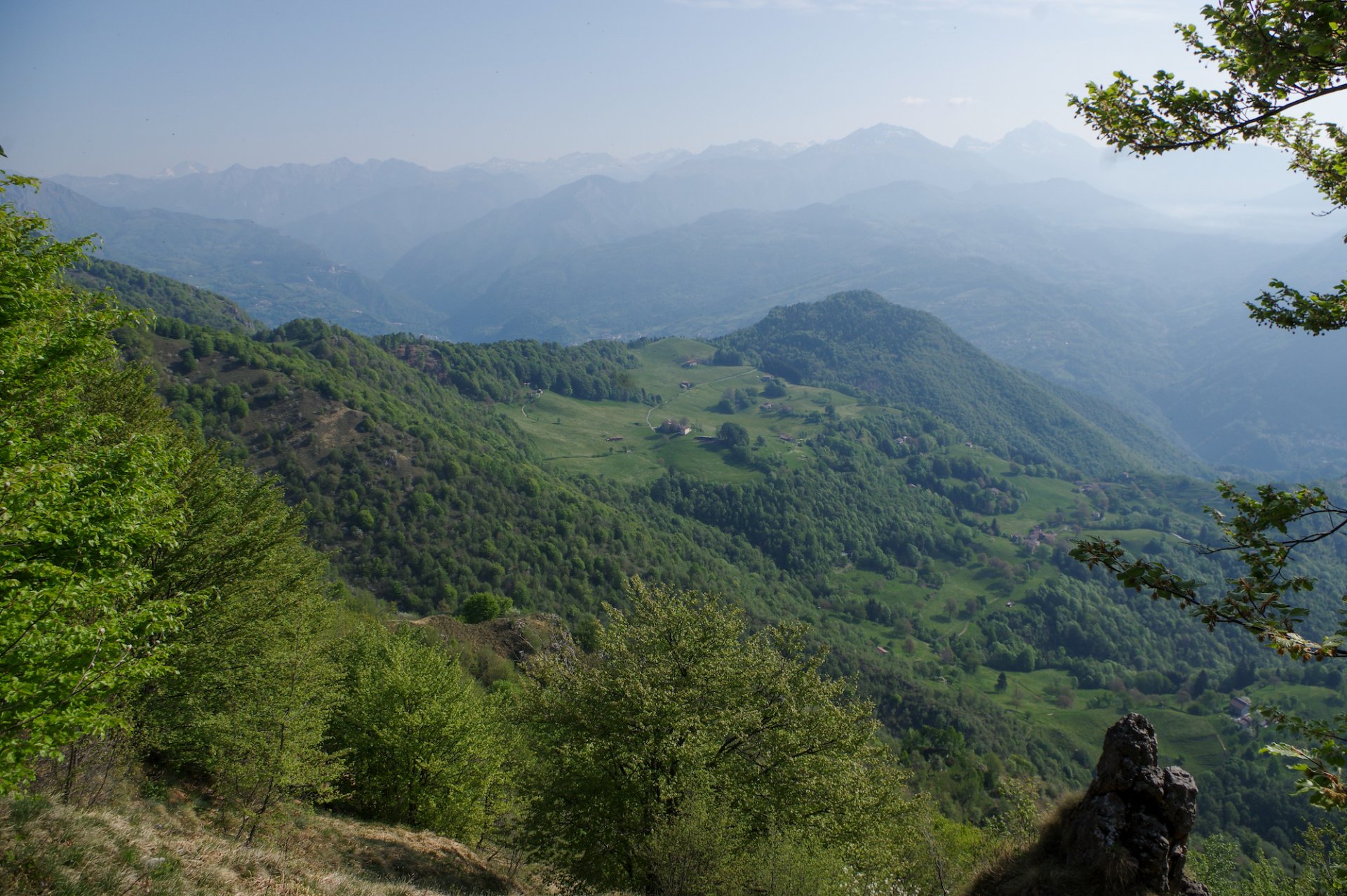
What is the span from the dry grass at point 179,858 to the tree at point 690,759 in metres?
4.64

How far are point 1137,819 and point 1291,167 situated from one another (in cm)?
1377

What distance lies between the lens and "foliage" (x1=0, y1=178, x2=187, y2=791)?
10039mm

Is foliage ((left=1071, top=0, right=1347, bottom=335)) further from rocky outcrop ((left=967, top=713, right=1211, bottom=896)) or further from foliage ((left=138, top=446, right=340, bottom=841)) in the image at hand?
foliage ((left=138, top=446, right=340, bottom=841))

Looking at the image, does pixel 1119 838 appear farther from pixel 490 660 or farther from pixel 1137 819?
pixel 490 660

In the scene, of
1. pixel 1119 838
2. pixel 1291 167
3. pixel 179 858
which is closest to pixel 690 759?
pixel 1119 838

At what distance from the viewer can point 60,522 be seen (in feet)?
39.7

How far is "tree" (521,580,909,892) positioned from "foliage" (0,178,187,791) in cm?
1206

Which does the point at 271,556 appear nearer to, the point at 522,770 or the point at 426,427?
the point at 522,770

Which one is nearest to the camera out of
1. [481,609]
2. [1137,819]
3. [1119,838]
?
[1119,838]

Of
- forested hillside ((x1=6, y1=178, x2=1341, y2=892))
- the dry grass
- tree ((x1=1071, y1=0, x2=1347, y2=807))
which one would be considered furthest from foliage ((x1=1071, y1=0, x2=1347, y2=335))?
the dry grass

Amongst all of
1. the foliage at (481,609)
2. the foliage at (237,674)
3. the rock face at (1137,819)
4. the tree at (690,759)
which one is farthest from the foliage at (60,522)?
the foliage at (481,609)

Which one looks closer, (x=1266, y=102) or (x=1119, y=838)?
(x=1266, y=102)

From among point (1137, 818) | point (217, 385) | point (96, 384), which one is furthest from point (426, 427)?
point (1137, 818)

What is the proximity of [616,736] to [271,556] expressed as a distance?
51.1 ft
